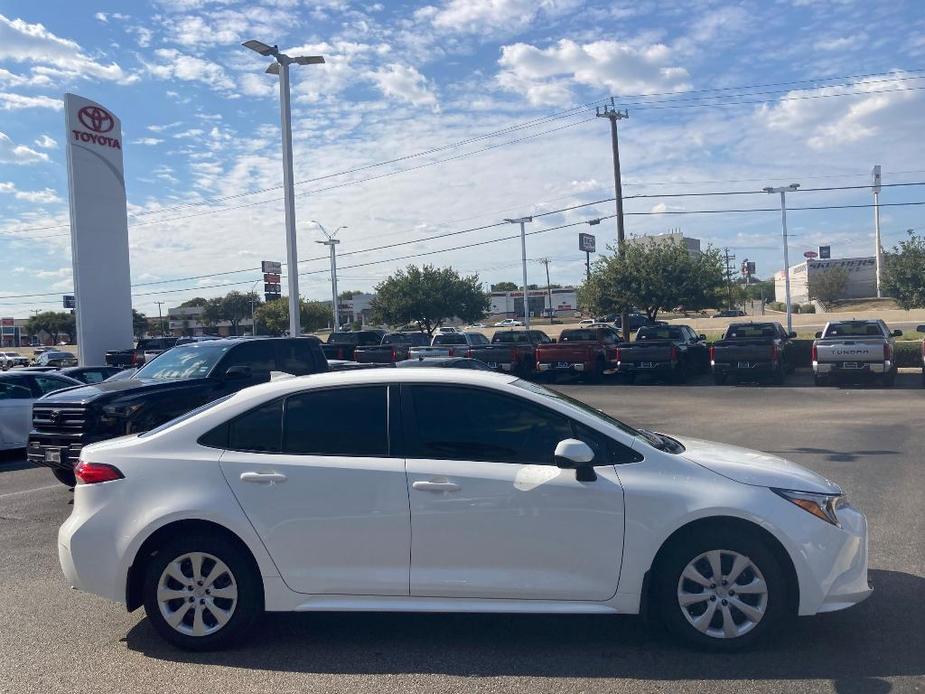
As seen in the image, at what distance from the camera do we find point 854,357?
2084 cm

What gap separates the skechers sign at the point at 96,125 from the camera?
31406mm

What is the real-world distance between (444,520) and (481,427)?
0.58 m

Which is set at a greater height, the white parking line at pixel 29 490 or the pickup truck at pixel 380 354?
the pickup truck at pixel 380 354

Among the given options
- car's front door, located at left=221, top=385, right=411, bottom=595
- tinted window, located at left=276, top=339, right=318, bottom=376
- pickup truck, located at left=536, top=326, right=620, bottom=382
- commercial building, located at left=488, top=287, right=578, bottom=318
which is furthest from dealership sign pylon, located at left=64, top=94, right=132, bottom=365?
commercial building, located at left=488, top=287, right=578, bottom=318

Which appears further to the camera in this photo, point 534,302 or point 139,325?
point 534,302

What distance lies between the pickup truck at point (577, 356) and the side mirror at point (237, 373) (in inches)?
596

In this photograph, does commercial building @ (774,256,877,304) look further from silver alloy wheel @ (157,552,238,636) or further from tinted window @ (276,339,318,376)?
silver alloy wheel @ (157,552,238,636)

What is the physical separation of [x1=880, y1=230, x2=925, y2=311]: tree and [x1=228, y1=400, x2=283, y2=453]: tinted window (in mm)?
33996

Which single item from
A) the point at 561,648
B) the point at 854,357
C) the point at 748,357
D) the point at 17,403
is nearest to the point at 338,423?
the point at 561,648

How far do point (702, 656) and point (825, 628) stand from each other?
0.92m

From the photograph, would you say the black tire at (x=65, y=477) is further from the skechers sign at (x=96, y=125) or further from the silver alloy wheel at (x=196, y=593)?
the skechers sign at (x=96, y=125)

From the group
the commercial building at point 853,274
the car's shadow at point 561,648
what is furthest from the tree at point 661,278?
the commercial building at point 853,274

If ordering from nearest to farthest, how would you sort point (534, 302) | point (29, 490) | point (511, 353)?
point (29, 490) < point (511, 353) < point (534, 302)

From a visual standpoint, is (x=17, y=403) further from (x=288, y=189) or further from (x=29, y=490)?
(x=288, y=189)
